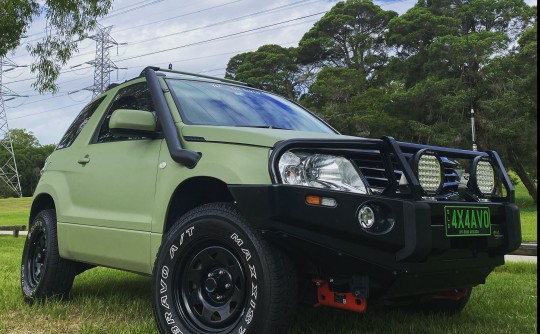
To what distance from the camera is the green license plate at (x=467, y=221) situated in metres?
2.96

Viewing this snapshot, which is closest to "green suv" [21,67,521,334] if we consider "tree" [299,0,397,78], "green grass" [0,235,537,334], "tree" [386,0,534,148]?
"green grass" [0,235,537,334]

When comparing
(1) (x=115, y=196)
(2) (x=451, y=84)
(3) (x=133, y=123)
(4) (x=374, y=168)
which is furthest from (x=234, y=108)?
(2) (x=451, y=84)

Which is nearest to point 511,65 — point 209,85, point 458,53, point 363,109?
point 458,53

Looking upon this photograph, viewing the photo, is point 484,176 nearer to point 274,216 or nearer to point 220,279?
point 274,216

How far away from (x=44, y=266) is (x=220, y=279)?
7.32ft

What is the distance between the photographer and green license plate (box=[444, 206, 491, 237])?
2.96m

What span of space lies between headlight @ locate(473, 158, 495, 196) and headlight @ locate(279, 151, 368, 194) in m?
0.91

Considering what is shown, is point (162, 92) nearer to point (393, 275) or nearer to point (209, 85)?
point (209, 85)

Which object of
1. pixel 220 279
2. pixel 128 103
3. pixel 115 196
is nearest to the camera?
pixel 220 279

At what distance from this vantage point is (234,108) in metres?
4.11

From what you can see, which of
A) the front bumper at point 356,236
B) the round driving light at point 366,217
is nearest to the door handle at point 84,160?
the front bumper at point 356,236

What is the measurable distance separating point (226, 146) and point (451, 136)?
28.5 meters

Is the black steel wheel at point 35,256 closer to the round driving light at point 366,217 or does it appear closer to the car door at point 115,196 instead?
the car door at point 115,196

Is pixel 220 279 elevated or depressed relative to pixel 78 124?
depressed
